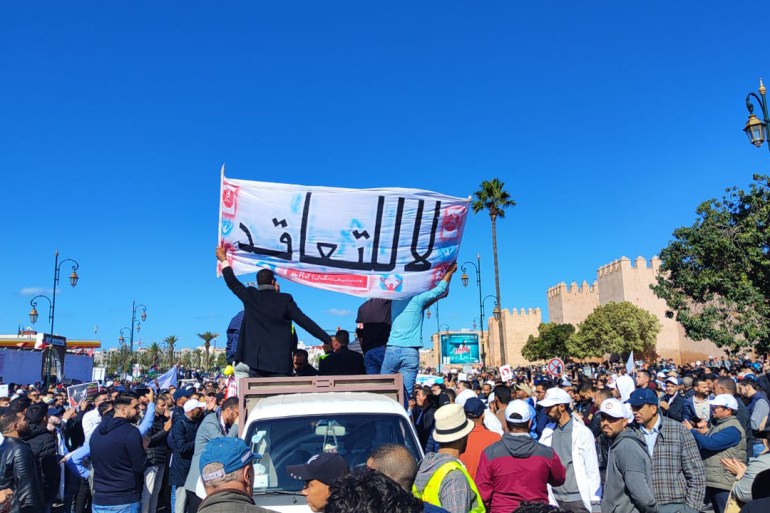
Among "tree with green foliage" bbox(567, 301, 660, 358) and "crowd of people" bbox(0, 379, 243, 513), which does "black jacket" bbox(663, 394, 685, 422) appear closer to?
"crowd of people" bbox(0, 379, 243, 513)

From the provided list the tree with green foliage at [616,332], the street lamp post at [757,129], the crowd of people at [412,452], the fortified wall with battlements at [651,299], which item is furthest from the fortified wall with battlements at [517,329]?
the crowd of people at [412,452]

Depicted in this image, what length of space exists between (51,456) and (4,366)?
28.5m

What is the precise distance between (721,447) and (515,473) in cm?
370

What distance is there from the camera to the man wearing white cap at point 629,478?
191 inches

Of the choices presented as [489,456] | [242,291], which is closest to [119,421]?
[242,291]

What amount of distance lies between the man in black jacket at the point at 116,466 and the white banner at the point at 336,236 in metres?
2.04

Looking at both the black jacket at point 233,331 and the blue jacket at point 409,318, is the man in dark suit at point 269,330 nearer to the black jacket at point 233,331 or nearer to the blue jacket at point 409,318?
the blue jacket at point 409,318

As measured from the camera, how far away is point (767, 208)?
2459cm

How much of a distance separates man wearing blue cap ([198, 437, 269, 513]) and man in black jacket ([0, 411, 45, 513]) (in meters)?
3.45

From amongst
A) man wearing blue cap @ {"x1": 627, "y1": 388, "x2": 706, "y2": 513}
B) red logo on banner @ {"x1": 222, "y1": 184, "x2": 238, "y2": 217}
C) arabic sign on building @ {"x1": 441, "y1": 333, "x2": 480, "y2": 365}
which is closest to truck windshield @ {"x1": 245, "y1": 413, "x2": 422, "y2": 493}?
man wearing blue cap @ {"x1": 627, "y1": 388, "x2": 706, "y2": 513}

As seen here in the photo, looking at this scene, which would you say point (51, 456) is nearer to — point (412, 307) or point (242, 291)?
point (242, 291)

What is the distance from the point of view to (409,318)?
21.9 ft

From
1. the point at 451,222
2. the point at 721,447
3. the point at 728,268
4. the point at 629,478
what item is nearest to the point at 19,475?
the point at 451,222

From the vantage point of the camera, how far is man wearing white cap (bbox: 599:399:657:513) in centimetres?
486
